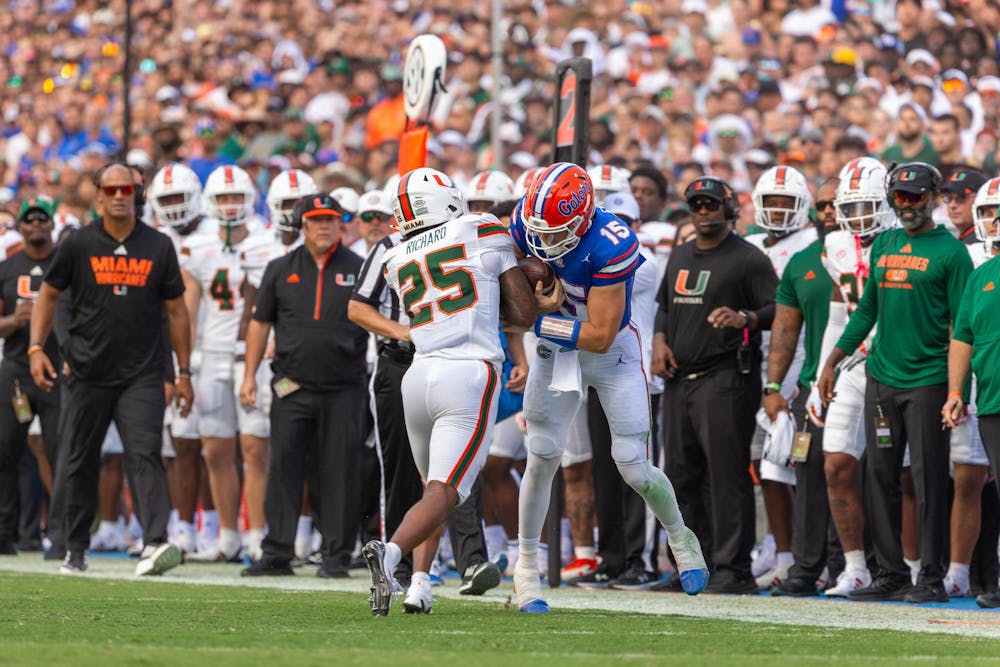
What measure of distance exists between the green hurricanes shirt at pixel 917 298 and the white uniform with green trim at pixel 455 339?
2.79m

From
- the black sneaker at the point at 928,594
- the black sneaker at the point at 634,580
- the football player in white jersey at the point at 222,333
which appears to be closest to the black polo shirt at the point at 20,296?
the football player in white jersey at the point at 222,333

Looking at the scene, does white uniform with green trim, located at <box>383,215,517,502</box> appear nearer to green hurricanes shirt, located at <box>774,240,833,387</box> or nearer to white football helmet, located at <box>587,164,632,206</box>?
green hurricanes shirt, located at <box>774,240,833,387</box>

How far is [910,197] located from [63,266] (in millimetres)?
5348

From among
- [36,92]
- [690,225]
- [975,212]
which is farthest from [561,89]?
[36,92]

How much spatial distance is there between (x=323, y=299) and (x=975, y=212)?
4.17 meters

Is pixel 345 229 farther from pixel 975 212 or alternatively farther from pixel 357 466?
pixel 975 212

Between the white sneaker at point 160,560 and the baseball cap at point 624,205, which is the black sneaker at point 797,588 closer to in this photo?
the baseball cap at point 624,205

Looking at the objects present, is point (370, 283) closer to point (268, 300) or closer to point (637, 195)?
point (268, 300)

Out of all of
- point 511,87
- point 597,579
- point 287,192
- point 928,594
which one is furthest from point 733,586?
point 511,87

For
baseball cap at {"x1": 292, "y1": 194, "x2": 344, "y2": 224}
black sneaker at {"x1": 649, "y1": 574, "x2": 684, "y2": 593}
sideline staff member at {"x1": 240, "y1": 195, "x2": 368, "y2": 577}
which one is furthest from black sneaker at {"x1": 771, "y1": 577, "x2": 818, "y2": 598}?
baseball cap at {"x1": 292, "y1": 194, "x2": 344, "y2": 224}

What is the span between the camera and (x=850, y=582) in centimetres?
1051

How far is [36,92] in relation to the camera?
92.2 feet

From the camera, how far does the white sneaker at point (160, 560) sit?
36.9 ft

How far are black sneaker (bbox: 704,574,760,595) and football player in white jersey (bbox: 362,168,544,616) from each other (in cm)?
278
